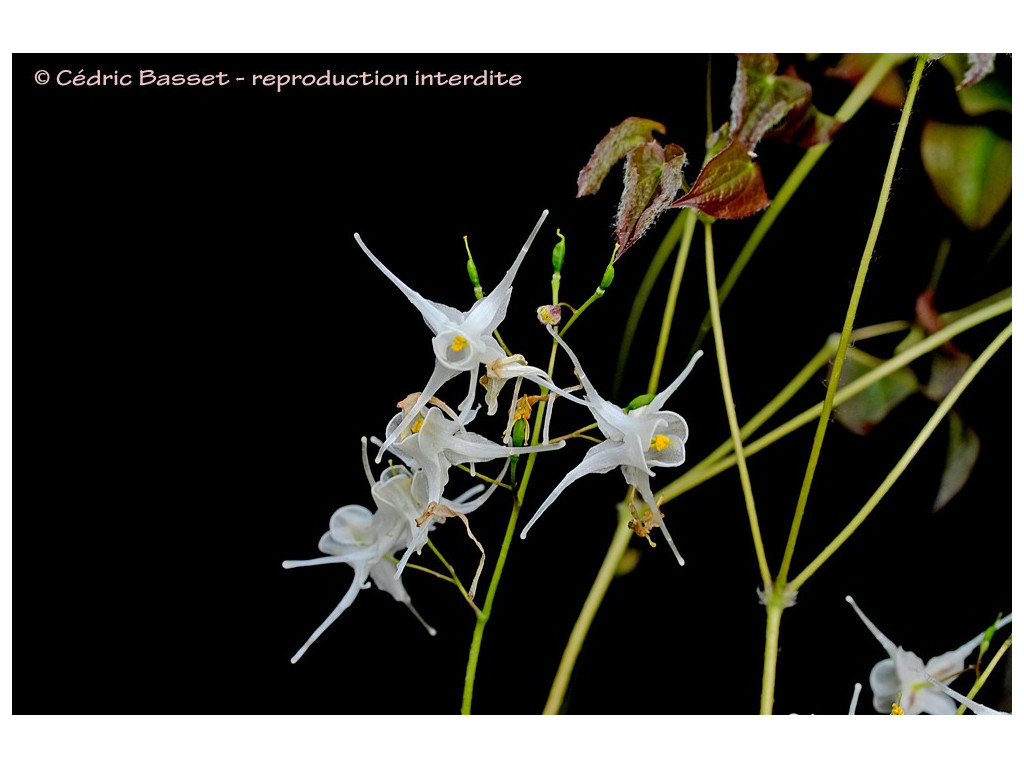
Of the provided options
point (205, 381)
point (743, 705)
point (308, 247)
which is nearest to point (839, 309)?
point (743, 705)

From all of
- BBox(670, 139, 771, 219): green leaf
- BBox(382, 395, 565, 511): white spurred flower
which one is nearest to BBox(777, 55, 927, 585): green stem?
BBox(670, 139, 771, 219): green leaf

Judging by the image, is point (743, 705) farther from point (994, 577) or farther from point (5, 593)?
point (5, 593)

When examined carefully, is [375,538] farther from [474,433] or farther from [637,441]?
[637,441]

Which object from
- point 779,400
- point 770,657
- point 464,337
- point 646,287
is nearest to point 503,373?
point 464,337

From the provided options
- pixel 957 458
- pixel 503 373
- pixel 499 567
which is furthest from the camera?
pixel 957 458

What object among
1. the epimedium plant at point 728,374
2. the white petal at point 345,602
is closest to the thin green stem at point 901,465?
the epimedium plant at point 728,374

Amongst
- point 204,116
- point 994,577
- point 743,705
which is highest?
point 204,116

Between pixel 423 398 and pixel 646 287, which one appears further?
pixel 646 287

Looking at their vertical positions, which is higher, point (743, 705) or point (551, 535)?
point (551, 535)
